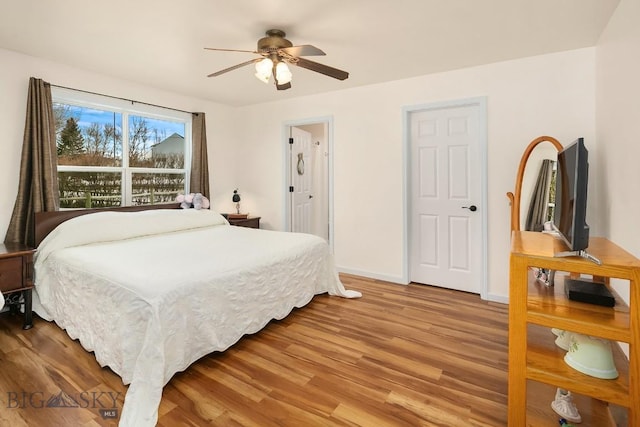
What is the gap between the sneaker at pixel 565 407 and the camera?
1.43m

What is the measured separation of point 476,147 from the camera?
10.9 ft

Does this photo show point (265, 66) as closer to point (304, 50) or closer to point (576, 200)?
point (304, 50)

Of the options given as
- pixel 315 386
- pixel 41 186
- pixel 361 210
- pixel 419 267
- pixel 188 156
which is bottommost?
pixel 315 386

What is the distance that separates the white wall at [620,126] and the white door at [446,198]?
98cm

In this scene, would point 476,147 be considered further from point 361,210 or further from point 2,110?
point 2,110

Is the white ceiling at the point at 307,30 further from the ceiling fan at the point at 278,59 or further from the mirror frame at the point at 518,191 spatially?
the mirror frame at the point at 518,191

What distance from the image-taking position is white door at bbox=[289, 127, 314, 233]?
4848 millimetres

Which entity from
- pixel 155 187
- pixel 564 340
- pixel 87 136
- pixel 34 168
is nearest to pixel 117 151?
pixel 87 136

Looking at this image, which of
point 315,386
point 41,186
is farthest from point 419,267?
point 41,186

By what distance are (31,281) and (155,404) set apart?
1808mm

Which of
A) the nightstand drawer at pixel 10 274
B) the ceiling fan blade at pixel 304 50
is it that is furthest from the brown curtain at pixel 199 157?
the ceiling fan blade at pixel 304 50

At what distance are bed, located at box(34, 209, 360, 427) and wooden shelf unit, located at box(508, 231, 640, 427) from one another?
Result: 1.66 meters

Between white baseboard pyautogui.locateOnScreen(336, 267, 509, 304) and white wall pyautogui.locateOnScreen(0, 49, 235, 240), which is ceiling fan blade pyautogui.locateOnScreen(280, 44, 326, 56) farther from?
white baseboard pyautogui.locateOnScreen(336, 267, 509, 304)

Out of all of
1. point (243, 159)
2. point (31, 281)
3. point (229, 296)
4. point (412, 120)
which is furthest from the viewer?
point (243, 159)
